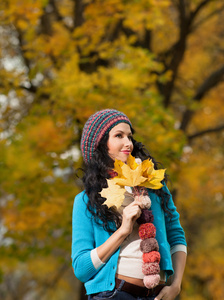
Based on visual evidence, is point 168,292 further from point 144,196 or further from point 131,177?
point 131,177

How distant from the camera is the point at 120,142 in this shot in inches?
88.6

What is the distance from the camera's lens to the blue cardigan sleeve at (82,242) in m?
2.03

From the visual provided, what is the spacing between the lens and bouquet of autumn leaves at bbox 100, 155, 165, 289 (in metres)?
1.93

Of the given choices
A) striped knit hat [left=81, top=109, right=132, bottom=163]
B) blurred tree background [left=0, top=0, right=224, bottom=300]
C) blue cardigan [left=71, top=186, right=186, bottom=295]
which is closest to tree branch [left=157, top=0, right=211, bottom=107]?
blurred tree background [left=0, top=0, right=224, bottom=300]

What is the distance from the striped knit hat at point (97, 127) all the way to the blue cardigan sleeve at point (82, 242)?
30cm

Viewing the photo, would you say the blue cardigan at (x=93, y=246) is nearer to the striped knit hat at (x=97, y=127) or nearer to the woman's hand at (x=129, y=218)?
the woman's hand at (x=129, y=218)

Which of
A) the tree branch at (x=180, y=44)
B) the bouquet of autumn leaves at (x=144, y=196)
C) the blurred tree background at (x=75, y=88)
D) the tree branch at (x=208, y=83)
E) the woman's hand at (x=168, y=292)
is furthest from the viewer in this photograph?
the tree branch at (x=208, y=83)

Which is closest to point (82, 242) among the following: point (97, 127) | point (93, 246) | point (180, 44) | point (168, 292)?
point (93, 246)

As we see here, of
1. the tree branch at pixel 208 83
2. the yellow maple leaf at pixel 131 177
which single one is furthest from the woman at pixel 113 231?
the tree branch at pixel 208 83

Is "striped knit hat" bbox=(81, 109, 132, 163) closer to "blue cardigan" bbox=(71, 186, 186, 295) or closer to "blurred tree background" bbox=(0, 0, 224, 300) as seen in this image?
"blue cardigan" bbox=(71, 186, 186, 295)

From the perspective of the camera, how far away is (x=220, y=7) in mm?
8078

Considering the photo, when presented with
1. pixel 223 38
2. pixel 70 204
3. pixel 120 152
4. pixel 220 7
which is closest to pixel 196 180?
pixel 223 38

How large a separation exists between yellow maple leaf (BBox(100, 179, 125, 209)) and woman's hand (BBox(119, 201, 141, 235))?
0.06 meters

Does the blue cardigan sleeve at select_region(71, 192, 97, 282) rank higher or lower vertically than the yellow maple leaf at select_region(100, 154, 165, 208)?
lower
